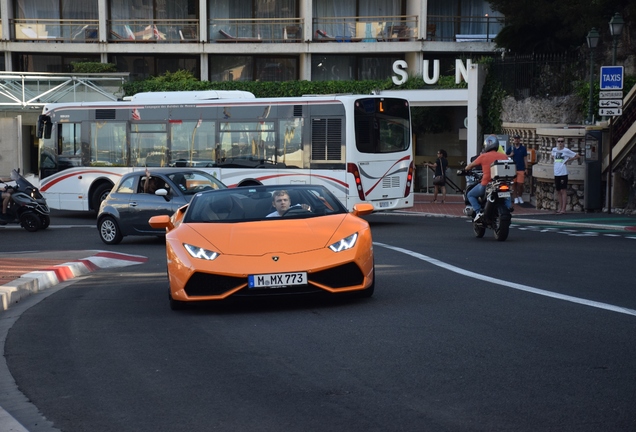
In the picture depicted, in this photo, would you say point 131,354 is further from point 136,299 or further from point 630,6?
point 630,6

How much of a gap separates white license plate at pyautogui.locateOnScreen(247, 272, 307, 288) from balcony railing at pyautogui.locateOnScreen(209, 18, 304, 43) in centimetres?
4295

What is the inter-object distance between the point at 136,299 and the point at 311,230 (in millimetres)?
2635

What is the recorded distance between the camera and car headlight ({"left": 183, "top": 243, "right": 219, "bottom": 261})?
10.3 meters

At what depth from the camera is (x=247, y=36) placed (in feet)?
174

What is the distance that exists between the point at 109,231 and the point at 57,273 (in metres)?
6.62

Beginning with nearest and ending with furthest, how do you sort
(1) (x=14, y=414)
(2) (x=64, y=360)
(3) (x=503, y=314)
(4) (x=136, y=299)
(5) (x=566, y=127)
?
1. (1) (x=14, y=414)
2. (2) (x=64, y=360)
3. (3) (x=503, y=314)
4. (4) (x=136, y=299)
5. (5) (x=566, y=127)

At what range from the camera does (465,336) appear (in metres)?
8.48

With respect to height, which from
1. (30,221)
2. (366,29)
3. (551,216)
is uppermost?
(366,29)

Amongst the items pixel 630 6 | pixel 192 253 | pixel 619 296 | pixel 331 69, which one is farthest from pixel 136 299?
pixel 331 69

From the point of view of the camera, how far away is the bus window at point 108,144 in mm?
29094

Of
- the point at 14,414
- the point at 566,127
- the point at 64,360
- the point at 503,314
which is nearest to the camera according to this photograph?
the point at 14,414

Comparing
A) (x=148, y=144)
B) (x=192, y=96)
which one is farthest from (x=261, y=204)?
(x=148, y=144)

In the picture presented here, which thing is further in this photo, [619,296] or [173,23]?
[173,23]

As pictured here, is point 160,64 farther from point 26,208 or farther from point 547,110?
point 26,208
